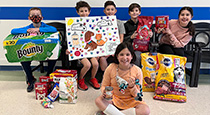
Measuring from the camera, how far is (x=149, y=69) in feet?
8.50

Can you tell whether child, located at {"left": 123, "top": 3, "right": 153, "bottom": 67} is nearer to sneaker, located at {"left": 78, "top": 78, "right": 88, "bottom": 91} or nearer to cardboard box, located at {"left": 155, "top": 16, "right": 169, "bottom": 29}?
cardboard box, located at {"left": 155, "top": 16, "right": 169, "bottom": 29}

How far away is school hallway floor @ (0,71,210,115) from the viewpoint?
2102 millimetres

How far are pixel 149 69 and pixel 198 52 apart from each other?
80 cm

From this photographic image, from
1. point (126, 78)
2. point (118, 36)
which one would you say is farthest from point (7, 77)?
point (126, 78)

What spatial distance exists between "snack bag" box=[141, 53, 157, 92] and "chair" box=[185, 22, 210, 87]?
0.62m

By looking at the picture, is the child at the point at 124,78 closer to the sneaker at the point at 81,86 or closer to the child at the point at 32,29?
the sneaker at the point at 81,86

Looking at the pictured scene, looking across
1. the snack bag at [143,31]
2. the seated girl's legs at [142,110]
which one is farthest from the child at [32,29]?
the seated girl's legs at [142,110]

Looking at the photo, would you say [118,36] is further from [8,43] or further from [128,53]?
[8,43]

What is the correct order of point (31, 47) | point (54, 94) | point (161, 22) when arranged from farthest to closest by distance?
point (161, 22)
point (31, 47)
point (54, 94)

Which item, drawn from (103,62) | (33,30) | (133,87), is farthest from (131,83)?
(33,30)

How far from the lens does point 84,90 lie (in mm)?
2666

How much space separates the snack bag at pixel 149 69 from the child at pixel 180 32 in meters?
0.33

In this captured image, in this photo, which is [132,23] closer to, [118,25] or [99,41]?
[118,25]

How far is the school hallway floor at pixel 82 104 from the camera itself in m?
2.10
